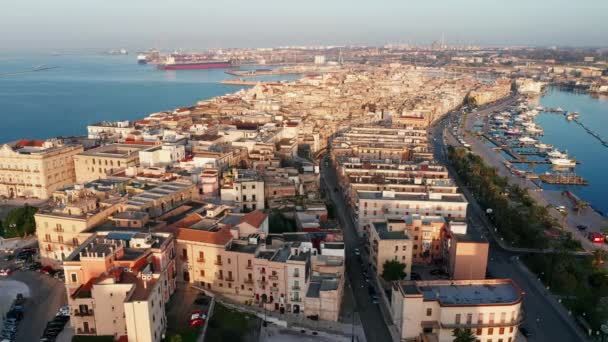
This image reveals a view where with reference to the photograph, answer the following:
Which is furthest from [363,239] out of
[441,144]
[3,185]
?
[441,144]

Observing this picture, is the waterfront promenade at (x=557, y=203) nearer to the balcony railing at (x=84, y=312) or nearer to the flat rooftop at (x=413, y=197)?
the flat rooftop at (x=413, y=197)

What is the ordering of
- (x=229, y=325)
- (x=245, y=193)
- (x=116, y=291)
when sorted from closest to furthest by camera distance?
(x=116, y=291)
(x=229, y=325)
(x=245, y=193)

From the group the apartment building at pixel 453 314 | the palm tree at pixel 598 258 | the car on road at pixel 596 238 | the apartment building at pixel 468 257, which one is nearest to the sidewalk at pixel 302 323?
the apartment building at pixel 453 314

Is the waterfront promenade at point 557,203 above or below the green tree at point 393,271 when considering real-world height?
below

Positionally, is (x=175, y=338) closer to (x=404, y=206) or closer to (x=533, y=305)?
(x=533, y=305)

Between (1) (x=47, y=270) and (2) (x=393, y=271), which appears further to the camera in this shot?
(1) (x=47, y=270)

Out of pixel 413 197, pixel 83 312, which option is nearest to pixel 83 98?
pixel 413 197

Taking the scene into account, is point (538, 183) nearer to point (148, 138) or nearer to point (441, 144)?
point (441, 144)

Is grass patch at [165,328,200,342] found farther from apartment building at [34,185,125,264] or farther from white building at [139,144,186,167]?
white building at [139,144,186,167]
